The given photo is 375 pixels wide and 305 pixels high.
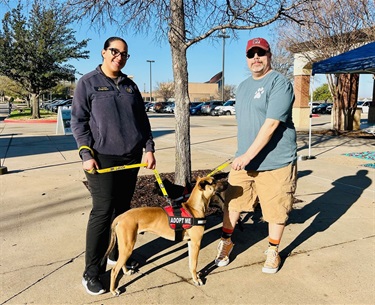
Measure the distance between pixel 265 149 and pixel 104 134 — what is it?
1394 mm

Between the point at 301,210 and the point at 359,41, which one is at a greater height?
the point at 359,41

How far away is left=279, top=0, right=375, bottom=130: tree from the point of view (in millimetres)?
12617

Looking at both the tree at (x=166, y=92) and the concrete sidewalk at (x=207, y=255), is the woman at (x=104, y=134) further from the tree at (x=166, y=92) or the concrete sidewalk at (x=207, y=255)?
the tree at (x=166, y=92)

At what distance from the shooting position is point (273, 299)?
2.76 metres

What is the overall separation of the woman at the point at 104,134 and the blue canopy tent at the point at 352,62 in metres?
7.51

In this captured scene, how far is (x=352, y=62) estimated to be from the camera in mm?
8914

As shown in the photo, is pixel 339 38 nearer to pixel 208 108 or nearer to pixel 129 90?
pixel 129 90

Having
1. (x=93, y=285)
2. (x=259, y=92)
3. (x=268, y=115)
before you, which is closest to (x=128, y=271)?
(x=93, y=285)

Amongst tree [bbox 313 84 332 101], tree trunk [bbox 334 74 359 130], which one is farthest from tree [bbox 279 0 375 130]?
tree [bbox 313 84 332 101]

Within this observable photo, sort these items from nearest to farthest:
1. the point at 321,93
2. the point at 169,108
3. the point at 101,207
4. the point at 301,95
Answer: the point at 101,207 < the point at 301,95 < the point at 169,108 < the point at 321,93

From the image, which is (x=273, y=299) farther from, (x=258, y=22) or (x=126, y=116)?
Result: (x=258, y=22)

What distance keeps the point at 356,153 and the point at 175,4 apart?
7.27 metres

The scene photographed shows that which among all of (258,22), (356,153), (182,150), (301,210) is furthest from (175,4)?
(356,153)

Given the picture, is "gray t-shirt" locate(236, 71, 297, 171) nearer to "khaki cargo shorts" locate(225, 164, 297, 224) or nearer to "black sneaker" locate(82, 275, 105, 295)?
"khaki cargo shorts" locate(225, 164, 297, 224)
